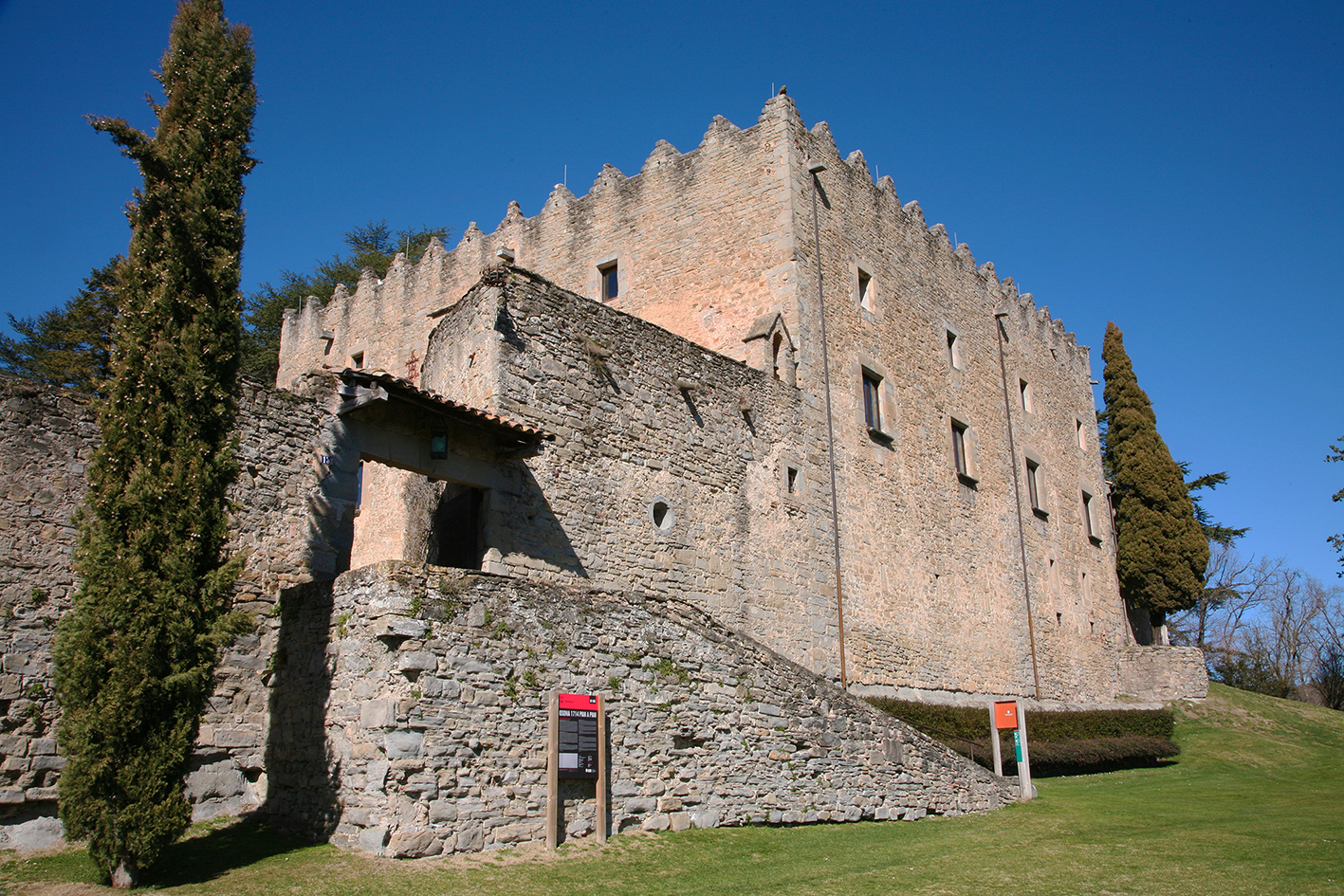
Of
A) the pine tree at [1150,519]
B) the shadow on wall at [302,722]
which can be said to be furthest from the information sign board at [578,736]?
the pine tree at [1150,519]

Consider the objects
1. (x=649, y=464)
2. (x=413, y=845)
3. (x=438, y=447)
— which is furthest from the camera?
(x=649, y=464)

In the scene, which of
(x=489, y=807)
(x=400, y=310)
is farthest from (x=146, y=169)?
(x=400, y=310)

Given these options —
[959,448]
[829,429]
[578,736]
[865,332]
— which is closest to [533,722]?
[578,736]

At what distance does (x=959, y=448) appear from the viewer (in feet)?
81.1

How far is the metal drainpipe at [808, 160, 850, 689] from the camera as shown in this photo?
1814cm

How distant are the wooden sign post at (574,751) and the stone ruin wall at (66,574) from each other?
3460 mm

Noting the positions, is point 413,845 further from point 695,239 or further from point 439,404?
point 695,239

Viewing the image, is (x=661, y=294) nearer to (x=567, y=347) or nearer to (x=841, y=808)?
(x=567, y=347)

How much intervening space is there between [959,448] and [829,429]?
6.96 m

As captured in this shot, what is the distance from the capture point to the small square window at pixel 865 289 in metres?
21.8

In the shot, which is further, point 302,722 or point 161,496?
point 302,722

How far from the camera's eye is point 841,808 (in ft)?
41.4

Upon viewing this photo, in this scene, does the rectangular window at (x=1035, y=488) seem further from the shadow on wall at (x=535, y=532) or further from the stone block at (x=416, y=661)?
the stone block at (x=416, y=661)

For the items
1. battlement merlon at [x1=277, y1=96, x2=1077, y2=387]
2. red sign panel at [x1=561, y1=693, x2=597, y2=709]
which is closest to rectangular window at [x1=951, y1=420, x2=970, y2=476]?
battlement merlon at [x1=277, y1=96, x2=1077, y2=387]
